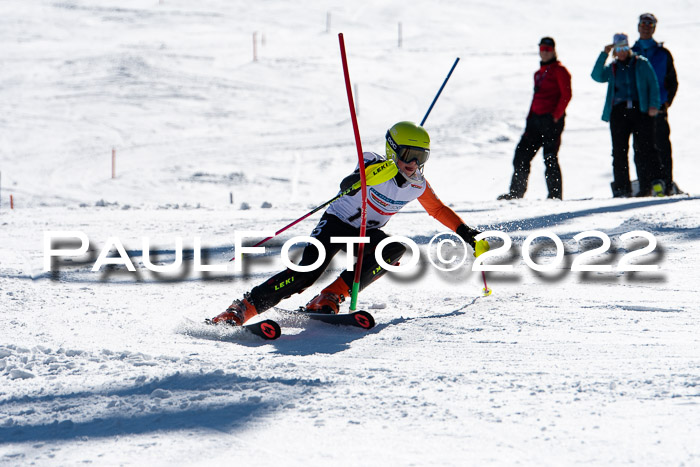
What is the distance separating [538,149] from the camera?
897cm

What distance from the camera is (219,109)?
17.5 metres

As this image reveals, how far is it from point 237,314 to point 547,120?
5504mm

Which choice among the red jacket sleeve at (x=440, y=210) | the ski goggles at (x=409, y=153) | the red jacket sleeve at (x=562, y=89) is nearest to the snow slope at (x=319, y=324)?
the red jacket sleeve at (x=440, y=210)

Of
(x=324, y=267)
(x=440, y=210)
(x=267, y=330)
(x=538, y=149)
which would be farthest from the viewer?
(x=538, y=149)

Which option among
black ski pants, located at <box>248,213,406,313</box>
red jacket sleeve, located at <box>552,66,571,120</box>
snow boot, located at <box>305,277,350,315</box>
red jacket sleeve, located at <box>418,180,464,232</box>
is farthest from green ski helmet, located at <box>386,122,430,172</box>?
red jacket sleeve, located at <box>552,66,571,120</box>

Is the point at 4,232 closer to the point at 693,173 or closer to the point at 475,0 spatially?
the point at 693,173

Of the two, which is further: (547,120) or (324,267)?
Result: (547,120)

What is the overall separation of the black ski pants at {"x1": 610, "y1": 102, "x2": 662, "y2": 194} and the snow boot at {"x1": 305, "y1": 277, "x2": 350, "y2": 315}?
496cm

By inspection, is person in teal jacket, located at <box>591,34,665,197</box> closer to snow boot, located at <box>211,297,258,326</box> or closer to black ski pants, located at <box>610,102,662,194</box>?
black ski pants, located at <box>610,102,662,194</box>

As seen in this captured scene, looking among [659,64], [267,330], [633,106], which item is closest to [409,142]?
[267,330]

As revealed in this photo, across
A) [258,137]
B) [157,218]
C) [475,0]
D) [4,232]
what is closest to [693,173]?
[258,137]

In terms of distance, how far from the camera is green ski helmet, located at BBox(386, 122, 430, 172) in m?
4.49

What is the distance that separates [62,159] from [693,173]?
35.5ft

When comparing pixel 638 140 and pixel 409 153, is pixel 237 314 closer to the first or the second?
pixel 409 153
